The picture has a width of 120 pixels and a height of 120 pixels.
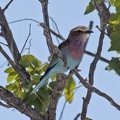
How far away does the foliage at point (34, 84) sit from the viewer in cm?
313

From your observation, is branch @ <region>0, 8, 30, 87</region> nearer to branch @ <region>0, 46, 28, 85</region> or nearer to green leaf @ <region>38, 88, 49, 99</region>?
branch @ <region>0, 46, 28, 85</region>

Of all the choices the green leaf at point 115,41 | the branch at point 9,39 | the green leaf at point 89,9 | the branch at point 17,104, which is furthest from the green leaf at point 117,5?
the branch at point 9,39

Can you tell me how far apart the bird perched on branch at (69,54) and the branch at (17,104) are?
0.14m

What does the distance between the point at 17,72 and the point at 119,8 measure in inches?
46.1

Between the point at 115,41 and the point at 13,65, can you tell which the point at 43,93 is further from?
the point at 115,41

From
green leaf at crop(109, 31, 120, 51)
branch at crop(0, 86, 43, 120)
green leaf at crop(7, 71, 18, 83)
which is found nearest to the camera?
green leaf at crop(109, 31, 120, 51)

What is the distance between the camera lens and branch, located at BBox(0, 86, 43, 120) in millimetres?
3047

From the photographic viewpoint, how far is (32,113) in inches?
124

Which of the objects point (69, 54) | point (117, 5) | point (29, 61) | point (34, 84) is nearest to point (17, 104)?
point (34, 84)

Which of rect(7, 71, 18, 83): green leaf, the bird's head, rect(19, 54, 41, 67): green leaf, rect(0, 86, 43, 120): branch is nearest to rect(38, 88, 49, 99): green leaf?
rect(0, 86, 43, 120): branch

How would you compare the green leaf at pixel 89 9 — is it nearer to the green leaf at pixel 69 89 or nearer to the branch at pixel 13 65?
the green leaf at pixel 69 89

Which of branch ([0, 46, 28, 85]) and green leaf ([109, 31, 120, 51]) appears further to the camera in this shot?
branch ([0, 46, 28, 85])

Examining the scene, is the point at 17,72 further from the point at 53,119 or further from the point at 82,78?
the point at 82,78

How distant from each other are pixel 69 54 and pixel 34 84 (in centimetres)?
43
